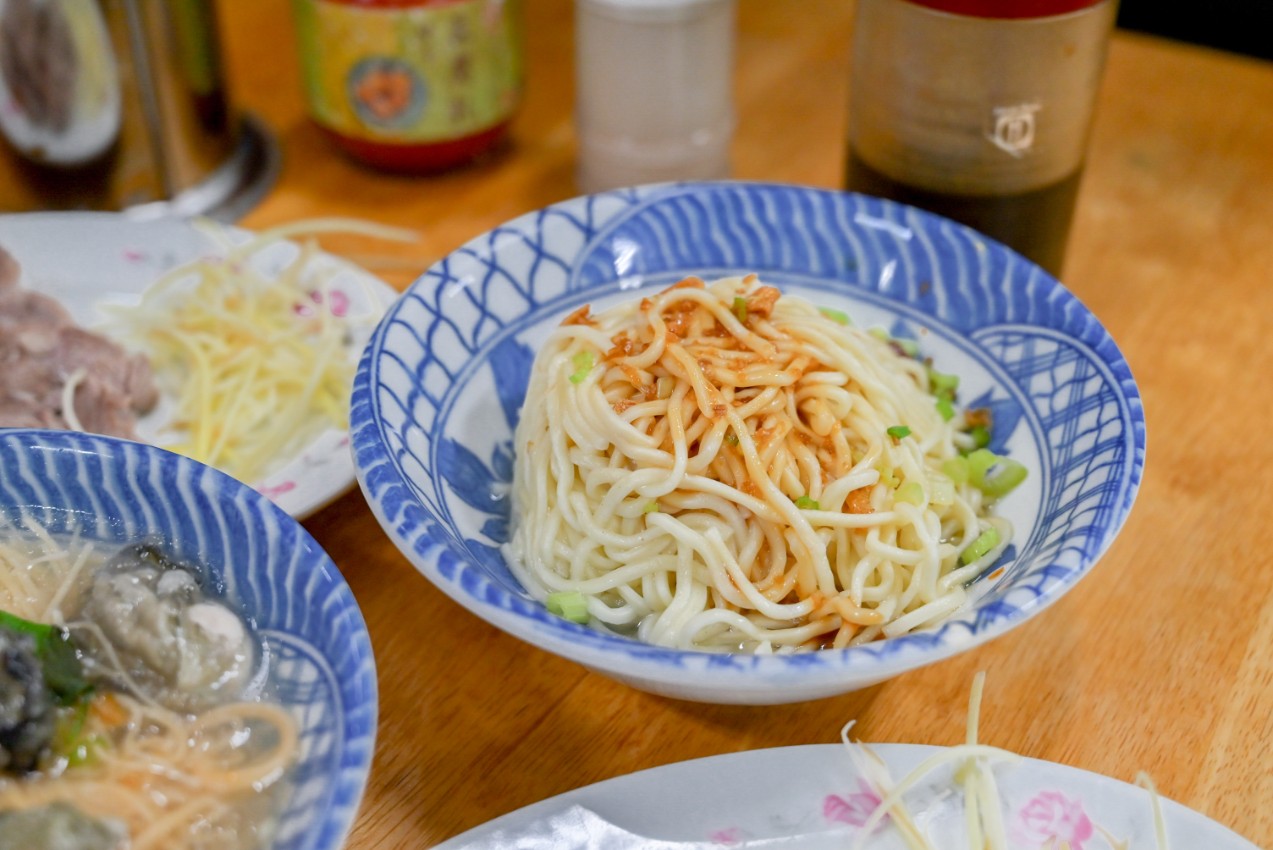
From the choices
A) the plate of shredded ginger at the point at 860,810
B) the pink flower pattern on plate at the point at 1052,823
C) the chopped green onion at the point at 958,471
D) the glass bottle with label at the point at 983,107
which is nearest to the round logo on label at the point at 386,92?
the glass bottle with label at the point at 983,107

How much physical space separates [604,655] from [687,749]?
0.29m

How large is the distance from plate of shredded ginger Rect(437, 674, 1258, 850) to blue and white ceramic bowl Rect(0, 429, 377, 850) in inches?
6.4

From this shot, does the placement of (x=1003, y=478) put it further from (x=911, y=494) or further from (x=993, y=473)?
(x=911, y=494)

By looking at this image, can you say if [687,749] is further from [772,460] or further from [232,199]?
[232,199]

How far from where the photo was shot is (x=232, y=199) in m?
2.07

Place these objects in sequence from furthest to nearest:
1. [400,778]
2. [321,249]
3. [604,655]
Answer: [321,249]
[400,778]
[604,655]

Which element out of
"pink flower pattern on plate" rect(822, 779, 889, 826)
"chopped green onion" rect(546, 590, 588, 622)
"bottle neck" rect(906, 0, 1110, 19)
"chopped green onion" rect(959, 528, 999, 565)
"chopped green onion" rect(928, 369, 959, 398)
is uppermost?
"bottle neck" rect(906, 0, 1110, 19)

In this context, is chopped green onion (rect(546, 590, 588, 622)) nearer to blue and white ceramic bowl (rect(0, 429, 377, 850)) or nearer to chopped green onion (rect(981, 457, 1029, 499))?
blue and white ceramic bowl (rect(0, 429, 377, 850))

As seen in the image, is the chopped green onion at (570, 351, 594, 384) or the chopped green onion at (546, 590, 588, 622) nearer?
the chopped green onion at (546, 590, 588, 622)

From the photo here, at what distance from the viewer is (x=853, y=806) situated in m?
1.03

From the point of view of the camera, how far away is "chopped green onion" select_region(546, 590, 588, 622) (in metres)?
1.14

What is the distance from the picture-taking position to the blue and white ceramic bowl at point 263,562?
0.87 metres

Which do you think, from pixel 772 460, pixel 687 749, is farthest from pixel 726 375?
pixel 687 749

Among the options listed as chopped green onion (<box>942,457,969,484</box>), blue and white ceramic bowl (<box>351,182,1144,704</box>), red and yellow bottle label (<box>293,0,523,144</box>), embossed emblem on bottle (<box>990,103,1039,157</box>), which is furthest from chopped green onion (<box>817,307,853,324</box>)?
red and yellow bottle label (<box>293,0,523,144</box>)
